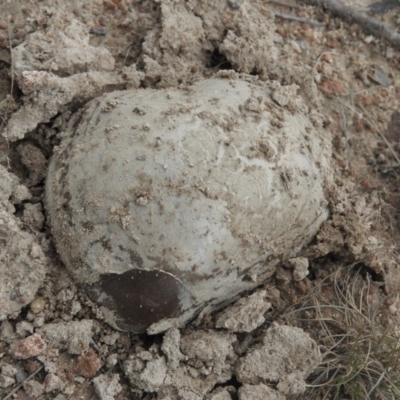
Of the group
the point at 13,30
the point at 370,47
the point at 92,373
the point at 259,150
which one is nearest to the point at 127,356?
the point at 92,373

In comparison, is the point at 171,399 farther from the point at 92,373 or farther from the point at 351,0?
the point at 351,0

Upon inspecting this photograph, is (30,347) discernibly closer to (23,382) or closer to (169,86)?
(23,382)

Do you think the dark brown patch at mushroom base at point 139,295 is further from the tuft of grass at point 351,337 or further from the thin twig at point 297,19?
the thin twig at point 297,19

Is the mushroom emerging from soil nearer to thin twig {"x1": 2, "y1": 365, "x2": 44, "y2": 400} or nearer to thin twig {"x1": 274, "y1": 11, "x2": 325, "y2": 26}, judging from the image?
thin twig {"x1": 2, "y1": 365, "x2": 44, "y2": 400}

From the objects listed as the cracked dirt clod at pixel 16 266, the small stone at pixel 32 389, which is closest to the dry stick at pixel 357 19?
the cracked dirt clod at pixel 16 266

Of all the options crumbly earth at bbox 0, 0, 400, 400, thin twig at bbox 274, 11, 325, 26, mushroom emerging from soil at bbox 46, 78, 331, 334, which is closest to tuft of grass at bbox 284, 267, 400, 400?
crumbly earth at bbox 0, 0, 400, 400

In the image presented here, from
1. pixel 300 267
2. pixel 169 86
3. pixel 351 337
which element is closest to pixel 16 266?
pixel 169 86
